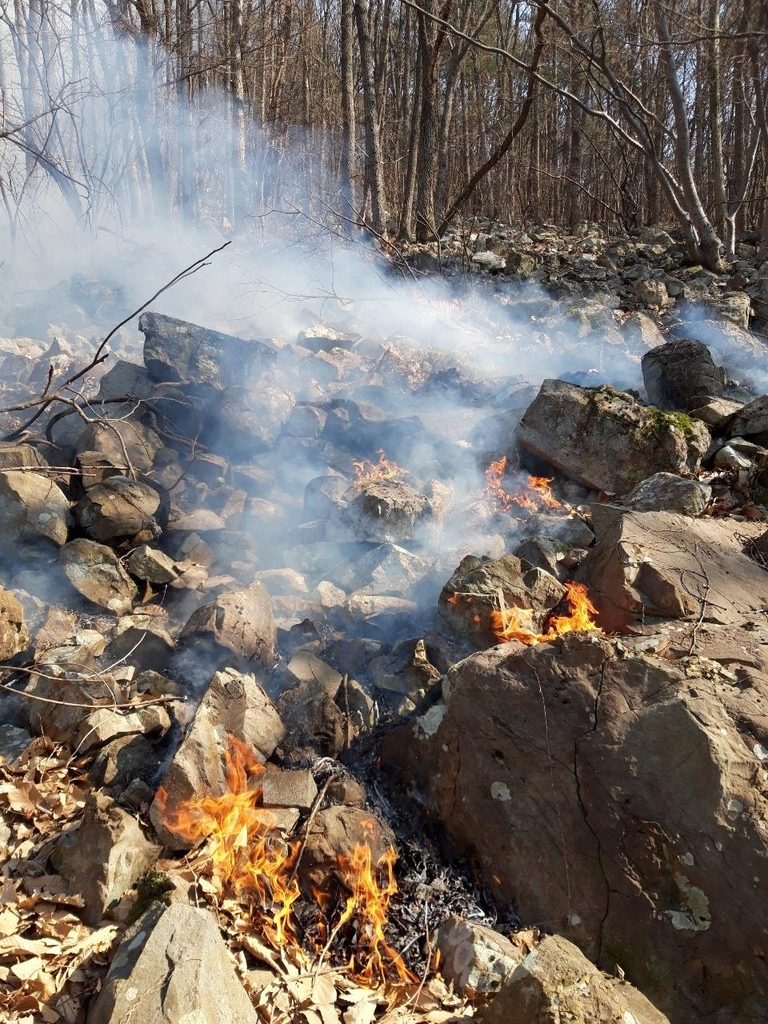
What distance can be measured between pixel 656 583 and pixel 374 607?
1.91 metres

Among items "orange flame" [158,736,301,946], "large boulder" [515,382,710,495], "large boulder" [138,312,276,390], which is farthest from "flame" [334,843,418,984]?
"large boulder" [138,312,276,390]

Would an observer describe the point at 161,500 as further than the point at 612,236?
No

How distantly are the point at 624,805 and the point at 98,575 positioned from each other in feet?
12.0

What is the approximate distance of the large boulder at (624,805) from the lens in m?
2.28

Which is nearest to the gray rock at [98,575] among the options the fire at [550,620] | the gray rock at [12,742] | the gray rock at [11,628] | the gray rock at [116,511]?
the gray rock at [116,511]

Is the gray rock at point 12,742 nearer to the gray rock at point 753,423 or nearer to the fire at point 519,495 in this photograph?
the fire at point 519,495

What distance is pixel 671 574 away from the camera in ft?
11.5

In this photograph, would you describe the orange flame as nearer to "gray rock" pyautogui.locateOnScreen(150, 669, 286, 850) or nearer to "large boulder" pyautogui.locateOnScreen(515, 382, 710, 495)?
"gray rock" pyautogui.locateOnScreen(150, 669, 286, 850)

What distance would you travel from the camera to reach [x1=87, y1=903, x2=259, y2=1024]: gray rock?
6.44ft

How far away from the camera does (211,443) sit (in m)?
6.38

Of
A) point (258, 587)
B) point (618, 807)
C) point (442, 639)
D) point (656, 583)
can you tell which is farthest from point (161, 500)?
point (618, 807)

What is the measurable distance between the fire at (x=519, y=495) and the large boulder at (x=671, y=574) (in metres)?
1.76

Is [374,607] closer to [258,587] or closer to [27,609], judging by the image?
[258,587]

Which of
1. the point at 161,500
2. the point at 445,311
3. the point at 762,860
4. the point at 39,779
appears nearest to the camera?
the point at 762,860
